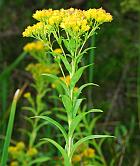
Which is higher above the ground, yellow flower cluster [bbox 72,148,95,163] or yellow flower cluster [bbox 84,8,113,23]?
yellow flower cluster [bbox 84,8,113,23]

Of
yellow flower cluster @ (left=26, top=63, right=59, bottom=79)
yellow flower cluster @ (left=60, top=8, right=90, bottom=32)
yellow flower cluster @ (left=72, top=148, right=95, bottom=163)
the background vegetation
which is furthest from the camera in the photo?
the background vegetation

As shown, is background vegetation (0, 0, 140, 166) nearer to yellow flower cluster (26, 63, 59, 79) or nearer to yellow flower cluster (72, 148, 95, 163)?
yellow flower cluster (26, 63, 59, 79)

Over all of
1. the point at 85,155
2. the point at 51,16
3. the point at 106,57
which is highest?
the point at 106,57

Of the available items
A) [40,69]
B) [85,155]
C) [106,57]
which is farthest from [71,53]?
[106,57]

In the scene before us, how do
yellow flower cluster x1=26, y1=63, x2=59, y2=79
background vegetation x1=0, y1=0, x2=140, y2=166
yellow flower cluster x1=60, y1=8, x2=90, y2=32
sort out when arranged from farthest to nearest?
1. background vegetation x1=0, y1=0, x2=140, y2=166
2. yellow flower cluster x1=26, y1=63, x2=59, y2=79
3. yellow flower cluster x1=60, y1=8, x2=90, y2=32

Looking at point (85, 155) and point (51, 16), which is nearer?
point (51, 16)

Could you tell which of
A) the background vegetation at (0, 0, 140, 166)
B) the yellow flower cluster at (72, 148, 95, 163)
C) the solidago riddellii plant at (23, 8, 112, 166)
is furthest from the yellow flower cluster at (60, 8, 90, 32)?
the background vegetation at (0, 0, 140, 166)

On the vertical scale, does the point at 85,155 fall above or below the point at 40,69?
below

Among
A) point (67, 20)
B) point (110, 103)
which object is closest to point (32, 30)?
point (67, 20)

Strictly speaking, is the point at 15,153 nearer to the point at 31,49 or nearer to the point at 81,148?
the point at 81,148

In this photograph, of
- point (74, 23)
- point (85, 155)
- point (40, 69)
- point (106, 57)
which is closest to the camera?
point (74, 23)

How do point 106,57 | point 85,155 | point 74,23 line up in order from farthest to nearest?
1. point 106,57
2. point 85,155
3. point 74,23

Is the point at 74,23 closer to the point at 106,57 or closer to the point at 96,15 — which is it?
the point at 96,15
